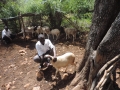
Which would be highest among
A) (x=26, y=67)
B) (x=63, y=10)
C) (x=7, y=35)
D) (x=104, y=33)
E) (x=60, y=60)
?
(x=104, y=33)

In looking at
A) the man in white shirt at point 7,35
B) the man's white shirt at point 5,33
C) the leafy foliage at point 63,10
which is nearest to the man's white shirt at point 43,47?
the leafy foliage at point 63,10

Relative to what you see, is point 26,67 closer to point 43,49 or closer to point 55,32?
point 43,49

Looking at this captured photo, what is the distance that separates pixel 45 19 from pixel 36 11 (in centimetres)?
58

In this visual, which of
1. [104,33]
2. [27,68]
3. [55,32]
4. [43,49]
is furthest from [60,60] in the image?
[55,32]

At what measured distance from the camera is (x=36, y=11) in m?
8.53

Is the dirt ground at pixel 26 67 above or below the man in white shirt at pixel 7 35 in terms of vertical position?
below

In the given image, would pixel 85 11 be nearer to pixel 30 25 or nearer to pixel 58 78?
pixel 30 25

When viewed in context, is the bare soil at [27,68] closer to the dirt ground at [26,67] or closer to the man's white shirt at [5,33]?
the dirt ground at [26,67]

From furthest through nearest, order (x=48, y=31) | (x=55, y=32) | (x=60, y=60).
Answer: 1. (x=48, y=31)
2. (x=55, y=32)
3. (x=60, y=60)

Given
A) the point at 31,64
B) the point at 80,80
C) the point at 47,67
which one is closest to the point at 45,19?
the point at 31,64

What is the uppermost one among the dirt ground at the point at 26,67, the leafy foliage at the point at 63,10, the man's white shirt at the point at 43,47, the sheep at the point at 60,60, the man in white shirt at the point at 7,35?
the leafy foliage at the point at 63,10

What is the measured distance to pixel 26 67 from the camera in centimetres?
603

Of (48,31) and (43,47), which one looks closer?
(43,47)

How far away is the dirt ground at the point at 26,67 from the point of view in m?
4.90
